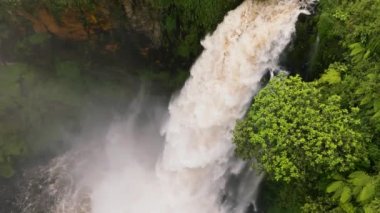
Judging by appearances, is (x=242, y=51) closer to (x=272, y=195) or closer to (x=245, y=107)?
(x=245, y=107)

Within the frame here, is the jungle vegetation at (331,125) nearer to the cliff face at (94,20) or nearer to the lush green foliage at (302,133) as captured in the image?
the lush green foliage at (302,133)

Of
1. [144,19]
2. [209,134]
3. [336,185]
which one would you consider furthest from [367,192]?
[144,19]

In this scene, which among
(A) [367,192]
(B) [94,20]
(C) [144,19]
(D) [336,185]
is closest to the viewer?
(A) [367,192]

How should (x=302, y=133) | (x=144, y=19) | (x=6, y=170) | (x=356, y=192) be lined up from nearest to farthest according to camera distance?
(x=356, y=192) → (x=302, y=133) → (x=144, y=19) → (x=6, y=170)

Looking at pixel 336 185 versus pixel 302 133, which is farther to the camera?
pixel 302 133

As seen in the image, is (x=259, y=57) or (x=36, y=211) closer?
(x=259, y=57)

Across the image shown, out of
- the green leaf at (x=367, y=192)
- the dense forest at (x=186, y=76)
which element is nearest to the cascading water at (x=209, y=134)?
the dense forest at (x=186, y=76)

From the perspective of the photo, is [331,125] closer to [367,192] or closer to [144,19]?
[367,192]

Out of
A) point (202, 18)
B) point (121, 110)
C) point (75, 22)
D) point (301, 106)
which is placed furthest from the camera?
point (121, 110)

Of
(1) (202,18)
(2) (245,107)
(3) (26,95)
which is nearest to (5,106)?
(3) (26,95)
